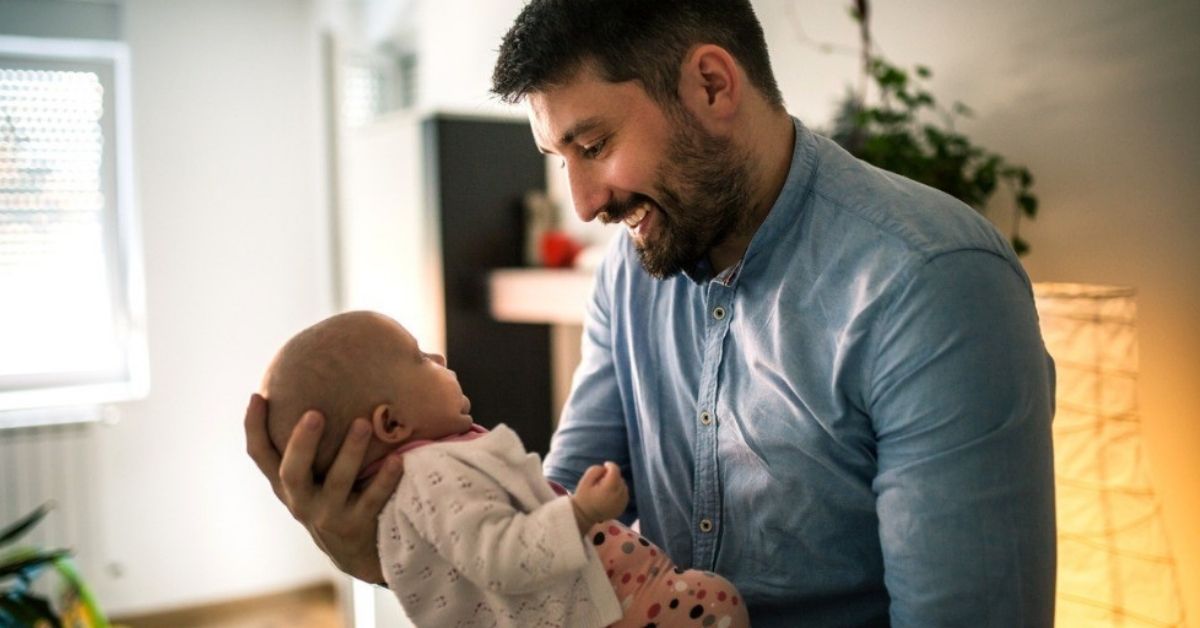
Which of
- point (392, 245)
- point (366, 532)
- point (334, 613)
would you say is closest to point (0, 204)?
point (392, 245)

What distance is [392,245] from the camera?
10.4 feet

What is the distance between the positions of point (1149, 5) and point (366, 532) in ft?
4.45

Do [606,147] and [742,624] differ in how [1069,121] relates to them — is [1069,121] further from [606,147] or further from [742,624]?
[742,624]

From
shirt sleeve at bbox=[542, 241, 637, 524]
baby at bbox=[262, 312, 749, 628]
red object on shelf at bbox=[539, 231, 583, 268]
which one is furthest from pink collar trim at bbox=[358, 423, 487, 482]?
A: red object on shelf at bbox=[539, 231, 583, 268]

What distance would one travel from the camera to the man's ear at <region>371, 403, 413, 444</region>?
1049 millimetres

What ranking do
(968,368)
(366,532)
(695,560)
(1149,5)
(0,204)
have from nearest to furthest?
1. (968,368)
2. (366,532)
3. (695,560)
4. (1149,5)
5. (0,204)

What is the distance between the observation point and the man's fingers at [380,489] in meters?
1.02

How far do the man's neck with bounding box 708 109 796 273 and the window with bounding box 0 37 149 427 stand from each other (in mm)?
3527

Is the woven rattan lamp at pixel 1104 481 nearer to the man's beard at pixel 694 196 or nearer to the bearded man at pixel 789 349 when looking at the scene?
the bearded man at pixel 789 349

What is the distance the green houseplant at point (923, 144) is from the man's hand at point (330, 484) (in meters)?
1.02

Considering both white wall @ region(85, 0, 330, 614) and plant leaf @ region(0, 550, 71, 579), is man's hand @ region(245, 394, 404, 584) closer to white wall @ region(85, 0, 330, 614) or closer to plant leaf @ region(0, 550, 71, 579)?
plant leaf @ region(0, 550, 71, 579)

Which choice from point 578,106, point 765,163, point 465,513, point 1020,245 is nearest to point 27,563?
point 465,513

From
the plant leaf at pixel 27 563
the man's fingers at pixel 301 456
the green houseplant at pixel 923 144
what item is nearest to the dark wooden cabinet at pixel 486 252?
the plant leaf at pixel 27 563

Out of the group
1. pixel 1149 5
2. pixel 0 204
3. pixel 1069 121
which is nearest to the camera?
pixel 1149 5
